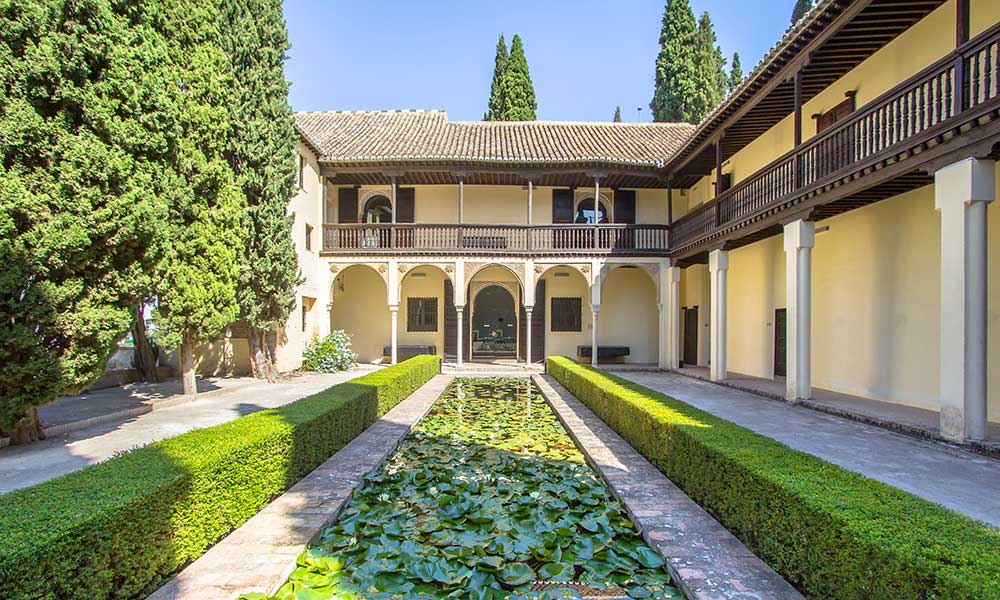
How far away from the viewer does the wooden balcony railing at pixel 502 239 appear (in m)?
16.7

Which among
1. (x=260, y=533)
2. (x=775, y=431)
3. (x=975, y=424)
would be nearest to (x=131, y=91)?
(x=260, y=533)

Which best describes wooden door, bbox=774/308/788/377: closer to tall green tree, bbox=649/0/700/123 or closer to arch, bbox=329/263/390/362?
arch, bbox=329/263/390/362

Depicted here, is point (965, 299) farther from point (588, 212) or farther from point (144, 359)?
point (144, 359)

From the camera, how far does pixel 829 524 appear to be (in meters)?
2.71

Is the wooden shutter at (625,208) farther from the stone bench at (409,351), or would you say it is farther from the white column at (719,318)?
the stone bench at (409,351)

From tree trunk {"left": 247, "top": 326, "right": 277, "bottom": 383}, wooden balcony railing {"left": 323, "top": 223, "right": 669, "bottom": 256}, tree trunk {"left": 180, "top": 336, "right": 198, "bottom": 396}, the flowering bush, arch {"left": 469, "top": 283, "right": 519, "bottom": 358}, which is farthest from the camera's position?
arch {"left": 469, "top": 283, "right": 519, "bottom": 358}

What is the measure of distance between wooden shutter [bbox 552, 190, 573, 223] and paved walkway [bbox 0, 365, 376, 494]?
32.5ft

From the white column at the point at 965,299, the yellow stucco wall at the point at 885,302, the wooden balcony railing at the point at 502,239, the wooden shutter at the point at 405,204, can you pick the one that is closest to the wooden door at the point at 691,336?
the wooden balcony railing at the point at 502,239

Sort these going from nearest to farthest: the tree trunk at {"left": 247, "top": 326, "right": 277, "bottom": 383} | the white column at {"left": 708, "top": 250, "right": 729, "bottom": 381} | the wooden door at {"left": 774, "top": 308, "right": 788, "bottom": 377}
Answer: the wooden door at {"left": 774, "top": 308, "right": 788, "bottom": 377}, the white column at {"left": 708, "top": 250, "right": 729, "bottom": 381}, the tree trunk at {"left": 247, "top": 326, "right": 277, "bottom": 383}

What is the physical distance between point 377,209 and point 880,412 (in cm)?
1546

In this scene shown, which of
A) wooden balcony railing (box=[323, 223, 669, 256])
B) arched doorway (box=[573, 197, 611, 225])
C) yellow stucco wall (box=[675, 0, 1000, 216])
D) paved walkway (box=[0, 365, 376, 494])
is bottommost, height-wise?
paved walkway (box=[0, 365, 376, 494])

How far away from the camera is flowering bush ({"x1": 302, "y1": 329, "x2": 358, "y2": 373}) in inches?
608

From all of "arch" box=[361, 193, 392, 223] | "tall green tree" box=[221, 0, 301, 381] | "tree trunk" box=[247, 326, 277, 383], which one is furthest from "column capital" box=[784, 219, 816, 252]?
"arch" box=[361, 193, 392, 223]

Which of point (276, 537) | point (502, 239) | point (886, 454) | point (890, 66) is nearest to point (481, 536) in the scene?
point (276, 537)
